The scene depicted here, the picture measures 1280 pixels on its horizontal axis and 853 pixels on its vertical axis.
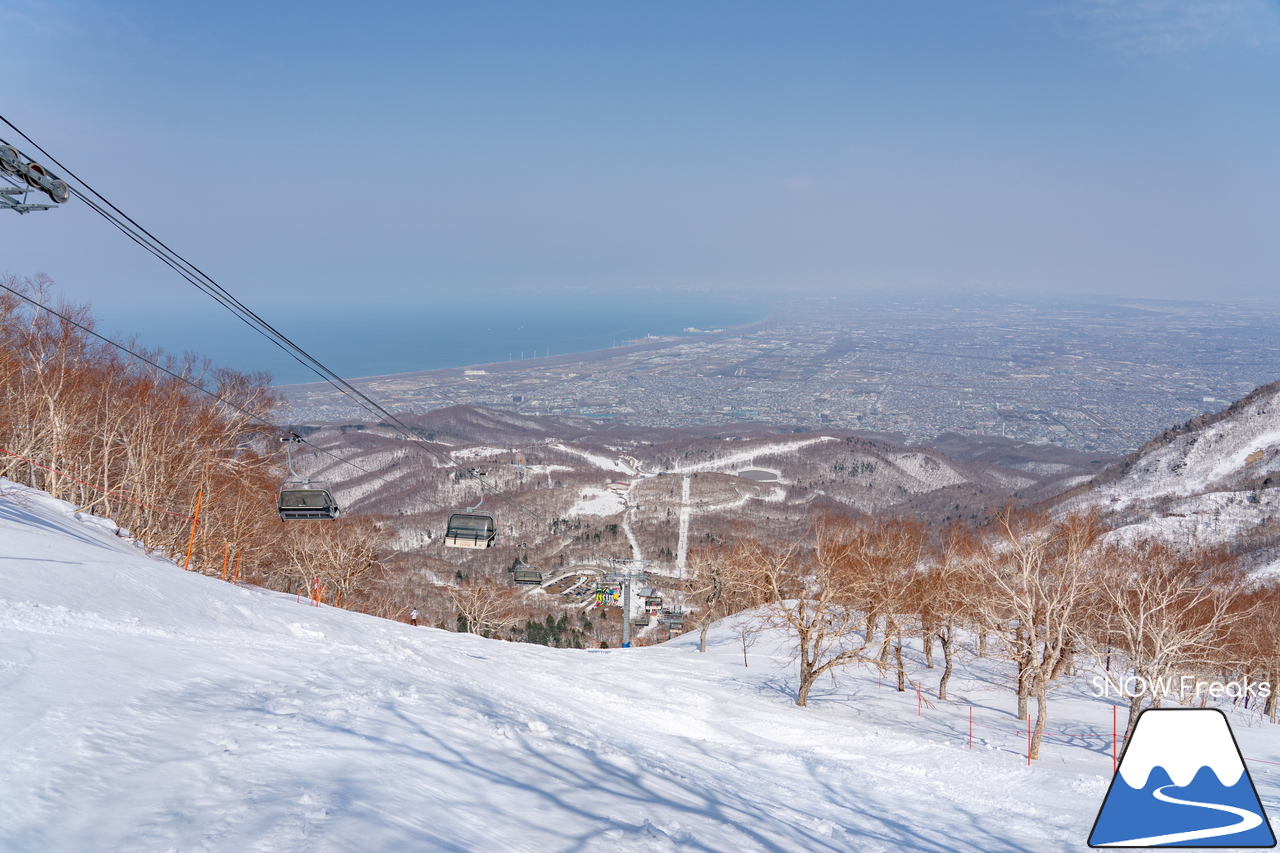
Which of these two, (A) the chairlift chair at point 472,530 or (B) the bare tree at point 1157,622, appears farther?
(A) the chairlift chair at point 472,530

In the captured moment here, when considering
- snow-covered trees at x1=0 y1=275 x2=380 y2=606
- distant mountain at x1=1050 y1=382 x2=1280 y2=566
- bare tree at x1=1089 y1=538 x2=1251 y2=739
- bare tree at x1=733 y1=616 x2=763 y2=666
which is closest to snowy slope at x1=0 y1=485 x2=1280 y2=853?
bare tree at x1=1089 y1=538 x2=1251 y2=739

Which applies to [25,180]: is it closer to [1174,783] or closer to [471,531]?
[1174,783]

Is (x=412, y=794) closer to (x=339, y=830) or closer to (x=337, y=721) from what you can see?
(x=339, y=830)

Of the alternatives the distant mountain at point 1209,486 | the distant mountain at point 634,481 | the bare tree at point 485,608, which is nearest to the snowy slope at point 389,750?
the bare tree at point 485,608

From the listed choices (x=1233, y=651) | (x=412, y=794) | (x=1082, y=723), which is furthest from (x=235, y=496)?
(x=1233, y=651)

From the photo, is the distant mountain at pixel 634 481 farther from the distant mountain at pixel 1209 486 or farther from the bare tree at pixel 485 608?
the bare tree at pixel 485 608

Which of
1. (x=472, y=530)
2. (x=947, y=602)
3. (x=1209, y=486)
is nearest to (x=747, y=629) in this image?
(x=947, y=602)

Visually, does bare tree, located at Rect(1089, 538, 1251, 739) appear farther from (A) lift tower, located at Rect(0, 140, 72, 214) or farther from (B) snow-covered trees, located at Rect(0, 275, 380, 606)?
(B) snow-covered trees, located at Rect(0, 275, 380, 606)
